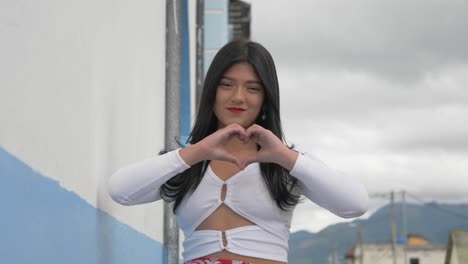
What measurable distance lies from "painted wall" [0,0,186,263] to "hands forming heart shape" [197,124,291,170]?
0.33 meters

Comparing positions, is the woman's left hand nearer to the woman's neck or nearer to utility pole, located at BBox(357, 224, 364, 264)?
the woman's neck

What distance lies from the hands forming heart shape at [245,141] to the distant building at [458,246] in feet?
111

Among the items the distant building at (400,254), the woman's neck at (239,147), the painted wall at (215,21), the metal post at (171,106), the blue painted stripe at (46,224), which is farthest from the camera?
the distant building at (400,254)

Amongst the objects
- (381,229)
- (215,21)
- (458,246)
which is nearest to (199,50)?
(215,21)

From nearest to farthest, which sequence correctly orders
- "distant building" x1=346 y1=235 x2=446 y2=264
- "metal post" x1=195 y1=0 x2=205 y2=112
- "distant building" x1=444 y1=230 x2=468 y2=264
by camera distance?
"metal post" x1=195 y1=0 x2=205 y2=112 → "distant building" x1=444 y1=230 x2=468 y2=264 → "distant building" x1=346 y1=235 x2=446 y2=264

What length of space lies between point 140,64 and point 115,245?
78 centimetres

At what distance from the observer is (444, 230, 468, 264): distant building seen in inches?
1362

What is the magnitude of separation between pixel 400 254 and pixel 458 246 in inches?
334

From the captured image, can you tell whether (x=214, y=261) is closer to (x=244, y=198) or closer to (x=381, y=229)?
(x=244, y=198)

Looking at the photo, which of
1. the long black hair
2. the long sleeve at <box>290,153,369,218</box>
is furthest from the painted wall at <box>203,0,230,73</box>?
the long sleeve at <box>290,153,369,218</box>

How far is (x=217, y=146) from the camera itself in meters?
1.89

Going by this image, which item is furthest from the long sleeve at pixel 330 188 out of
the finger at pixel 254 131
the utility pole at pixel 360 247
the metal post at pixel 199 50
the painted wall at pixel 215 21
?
the utility pole at pixel 360 247

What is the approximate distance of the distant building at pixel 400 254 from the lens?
142ft

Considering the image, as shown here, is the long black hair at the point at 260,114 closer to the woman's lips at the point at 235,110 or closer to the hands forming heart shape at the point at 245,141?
the woman's lips at the point at 235,110
